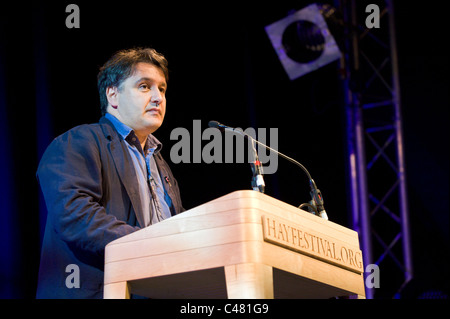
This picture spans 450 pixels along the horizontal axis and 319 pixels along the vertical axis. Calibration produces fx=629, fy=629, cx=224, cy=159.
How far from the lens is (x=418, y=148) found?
6816 mm

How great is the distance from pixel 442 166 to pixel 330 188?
128cm

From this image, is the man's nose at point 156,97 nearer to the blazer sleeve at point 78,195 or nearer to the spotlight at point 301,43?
the blazer sleeve at point 78,195

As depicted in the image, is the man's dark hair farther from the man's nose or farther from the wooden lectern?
the wooden lectern

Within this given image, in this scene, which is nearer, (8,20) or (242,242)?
(242,242)

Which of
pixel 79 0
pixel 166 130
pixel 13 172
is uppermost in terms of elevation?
pixel 79 0

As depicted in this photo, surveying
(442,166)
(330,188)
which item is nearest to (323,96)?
(330,188)

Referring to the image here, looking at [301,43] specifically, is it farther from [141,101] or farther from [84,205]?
[84,205]

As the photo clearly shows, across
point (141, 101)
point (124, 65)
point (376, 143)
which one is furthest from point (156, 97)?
point (376, 143)

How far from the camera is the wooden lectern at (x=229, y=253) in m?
2.06

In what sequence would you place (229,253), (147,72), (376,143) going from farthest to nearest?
1. (376,143)
2. (147,72)
3. (229,253)

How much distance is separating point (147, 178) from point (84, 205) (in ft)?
2.13

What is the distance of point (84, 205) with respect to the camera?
8.50 feet

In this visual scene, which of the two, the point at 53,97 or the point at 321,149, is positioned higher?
the point at 321,149

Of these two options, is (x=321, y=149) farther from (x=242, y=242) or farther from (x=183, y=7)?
(x=242, y=242)
